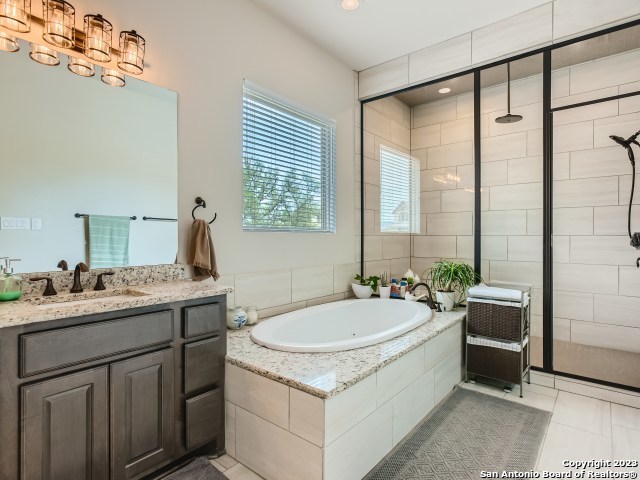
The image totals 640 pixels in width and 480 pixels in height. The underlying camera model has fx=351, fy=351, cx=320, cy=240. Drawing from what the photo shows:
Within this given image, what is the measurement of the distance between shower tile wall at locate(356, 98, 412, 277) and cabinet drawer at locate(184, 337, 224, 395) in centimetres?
210

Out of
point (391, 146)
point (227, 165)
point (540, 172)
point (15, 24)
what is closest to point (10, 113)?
point (15, 24)

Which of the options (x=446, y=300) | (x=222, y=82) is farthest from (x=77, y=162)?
(x=446, y=300)

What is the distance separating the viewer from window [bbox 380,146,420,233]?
3.71m

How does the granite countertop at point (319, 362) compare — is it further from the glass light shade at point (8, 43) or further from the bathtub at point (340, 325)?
the glass light shade at point (8, 43)

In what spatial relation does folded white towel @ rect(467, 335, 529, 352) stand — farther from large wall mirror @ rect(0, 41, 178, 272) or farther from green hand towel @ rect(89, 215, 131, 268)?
green hand towel @ rect(89, 215, 131, 268)

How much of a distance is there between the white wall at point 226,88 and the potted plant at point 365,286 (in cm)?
33

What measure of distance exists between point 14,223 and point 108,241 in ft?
1.28

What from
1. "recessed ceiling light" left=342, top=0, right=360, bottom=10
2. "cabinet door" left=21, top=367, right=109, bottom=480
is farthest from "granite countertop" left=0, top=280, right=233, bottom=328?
"recessed ceiling light" left=342, top=0, right=360, bottom=10

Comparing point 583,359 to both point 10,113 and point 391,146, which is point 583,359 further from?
point 10,113

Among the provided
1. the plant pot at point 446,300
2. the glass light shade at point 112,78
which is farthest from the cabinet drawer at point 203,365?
the plant pot at point 446,300

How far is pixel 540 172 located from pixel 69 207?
3267 mm

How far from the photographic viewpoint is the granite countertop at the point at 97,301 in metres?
1.26

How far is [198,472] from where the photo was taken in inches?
68.2

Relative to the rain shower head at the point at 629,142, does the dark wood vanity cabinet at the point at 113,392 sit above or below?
below
